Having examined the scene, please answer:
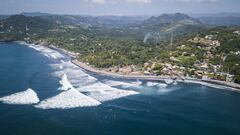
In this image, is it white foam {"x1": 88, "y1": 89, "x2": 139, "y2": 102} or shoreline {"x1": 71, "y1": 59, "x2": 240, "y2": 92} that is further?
shoreline {"x1": 71, "y1": 59, "x2": 240, "y2": 92}

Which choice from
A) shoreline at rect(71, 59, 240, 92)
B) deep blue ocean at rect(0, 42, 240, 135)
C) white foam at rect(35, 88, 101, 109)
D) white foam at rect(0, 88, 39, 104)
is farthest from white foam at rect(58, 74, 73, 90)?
shoreline at rect(71, 59, 240, 92)

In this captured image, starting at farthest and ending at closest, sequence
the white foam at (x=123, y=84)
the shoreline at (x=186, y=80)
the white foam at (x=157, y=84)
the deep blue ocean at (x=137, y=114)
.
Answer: the white foam at (x=157, y=84) → the white foam at (x=123, y=84) → the shoreline at (x=186, y=80) → the deep blue ocean at (x=137, y=114)

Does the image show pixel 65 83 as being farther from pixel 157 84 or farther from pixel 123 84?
pixel 157 84

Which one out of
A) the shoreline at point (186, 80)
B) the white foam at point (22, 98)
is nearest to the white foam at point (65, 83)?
the white foam at point (22, 98)

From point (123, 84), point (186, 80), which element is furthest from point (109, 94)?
point (186, 80)

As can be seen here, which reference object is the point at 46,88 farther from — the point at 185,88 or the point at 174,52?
the point at 174,52

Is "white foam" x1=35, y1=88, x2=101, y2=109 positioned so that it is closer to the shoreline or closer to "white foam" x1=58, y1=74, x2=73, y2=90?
"white foam" x1=58, y1=74, x2=73, y2=90

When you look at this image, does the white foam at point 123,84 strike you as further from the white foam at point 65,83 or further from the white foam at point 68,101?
the white foam at point 68,101
